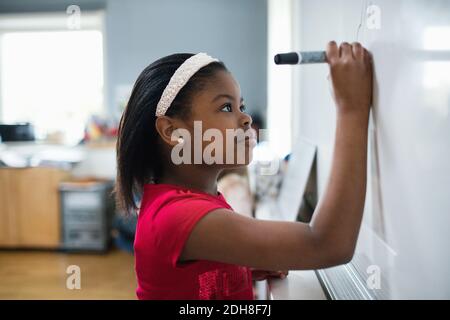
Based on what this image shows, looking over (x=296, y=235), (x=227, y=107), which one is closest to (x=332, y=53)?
(x=227, y=107)

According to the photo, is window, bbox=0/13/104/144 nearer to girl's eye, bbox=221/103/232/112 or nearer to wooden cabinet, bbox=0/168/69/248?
wooden cabinet, bbox=0/168/69/248

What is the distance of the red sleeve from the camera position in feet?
1.79

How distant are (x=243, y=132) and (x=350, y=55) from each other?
204 mm

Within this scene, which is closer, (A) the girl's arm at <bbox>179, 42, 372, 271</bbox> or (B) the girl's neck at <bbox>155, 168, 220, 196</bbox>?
(A) the girl's arm at <bbox>179, 42, 372, 271</bbox>

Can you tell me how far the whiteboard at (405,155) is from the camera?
0.47 meters

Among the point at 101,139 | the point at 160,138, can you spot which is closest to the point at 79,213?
the point at 101,139

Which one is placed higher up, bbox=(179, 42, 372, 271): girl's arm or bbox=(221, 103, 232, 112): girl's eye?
bbox=(221, 103, 232, 112): girl's eye

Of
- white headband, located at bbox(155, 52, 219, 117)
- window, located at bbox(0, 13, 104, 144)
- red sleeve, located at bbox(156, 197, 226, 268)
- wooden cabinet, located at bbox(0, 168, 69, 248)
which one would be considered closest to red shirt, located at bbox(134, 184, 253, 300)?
red sleeve, located at bbox(156, 197, 226, 268)

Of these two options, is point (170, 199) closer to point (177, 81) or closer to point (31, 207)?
point (177, 81)

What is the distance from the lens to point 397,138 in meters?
0.59

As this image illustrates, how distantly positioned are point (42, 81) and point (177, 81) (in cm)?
287

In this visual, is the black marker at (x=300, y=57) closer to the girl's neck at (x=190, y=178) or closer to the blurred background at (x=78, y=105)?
the girl's neck at (x=190, y=178)

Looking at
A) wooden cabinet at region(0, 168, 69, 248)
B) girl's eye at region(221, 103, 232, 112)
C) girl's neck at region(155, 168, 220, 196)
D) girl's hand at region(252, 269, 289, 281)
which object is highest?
girl's eye at region(221, 103, 232, 112)

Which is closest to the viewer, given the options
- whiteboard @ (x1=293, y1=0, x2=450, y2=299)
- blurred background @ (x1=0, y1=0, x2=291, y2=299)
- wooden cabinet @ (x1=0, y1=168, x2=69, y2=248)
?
whiteboard @ (x1=293, y1=0, x2=450, y2=299)
